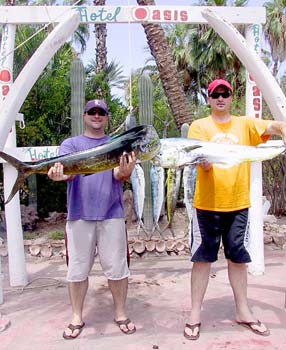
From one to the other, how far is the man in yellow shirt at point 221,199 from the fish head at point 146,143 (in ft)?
1.48

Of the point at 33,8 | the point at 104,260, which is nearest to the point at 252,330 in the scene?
the point at 104,260

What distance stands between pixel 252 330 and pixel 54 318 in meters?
1.78

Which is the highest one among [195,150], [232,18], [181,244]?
[232,18]

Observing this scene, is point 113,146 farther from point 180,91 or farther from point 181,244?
point 180,91

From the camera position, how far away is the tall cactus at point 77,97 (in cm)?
657

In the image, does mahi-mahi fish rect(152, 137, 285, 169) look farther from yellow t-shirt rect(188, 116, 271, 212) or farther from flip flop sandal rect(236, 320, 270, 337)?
flip flop sandal rect(236, 320, 270, 337)

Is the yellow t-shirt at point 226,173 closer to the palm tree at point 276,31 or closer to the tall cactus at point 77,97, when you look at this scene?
the tall cactus at point 77,97

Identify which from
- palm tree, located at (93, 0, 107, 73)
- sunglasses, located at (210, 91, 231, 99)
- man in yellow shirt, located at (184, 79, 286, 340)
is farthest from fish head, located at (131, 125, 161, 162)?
palm tree, located at (93, 0, 107, 73)

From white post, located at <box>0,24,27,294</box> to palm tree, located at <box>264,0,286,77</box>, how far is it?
17263mm

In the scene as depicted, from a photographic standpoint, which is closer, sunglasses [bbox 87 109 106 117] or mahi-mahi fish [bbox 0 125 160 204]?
mahi-mahi fish [bbox 0 125 160 204]

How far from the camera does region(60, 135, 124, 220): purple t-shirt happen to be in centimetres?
346

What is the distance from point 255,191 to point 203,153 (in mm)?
2284

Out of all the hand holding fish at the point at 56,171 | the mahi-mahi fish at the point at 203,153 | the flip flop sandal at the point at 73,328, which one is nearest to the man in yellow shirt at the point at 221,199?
the mahi-mahi fish at the point at 203,153

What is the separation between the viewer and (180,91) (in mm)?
8711
